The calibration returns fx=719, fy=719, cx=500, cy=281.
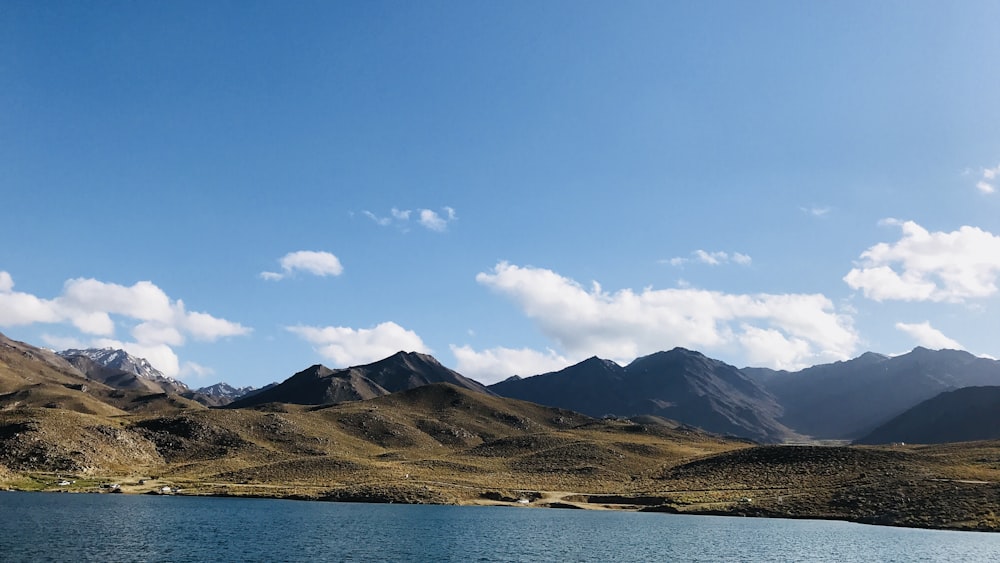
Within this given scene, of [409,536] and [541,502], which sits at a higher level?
[541,502]

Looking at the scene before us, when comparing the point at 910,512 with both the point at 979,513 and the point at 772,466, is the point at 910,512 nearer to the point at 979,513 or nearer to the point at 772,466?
the point at 979,513

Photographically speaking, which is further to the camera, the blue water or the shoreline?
the shoreline

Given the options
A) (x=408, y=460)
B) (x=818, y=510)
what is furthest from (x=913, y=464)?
(x=408, y=460)

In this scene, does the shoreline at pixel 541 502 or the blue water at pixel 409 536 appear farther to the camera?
the shoreline at pixel 541 502

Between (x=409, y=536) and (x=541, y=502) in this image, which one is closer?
(x=409, y=536)

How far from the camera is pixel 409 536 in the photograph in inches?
3223

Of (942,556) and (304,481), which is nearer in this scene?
(942,556)

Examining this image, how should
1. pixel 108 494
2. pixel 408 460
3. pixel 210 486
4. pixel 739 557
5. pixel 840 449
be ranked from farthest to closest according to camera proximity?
pixel 408 460 → pixel 840 449 → pixel 210 486 → pixel 108 494 → pixel 739 557

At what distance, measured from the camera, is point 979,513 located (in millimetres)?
105500

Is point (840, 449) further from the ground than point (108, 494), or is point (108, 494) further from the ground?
point (840, 449)

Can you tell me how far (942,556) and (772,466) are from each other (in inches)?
3637

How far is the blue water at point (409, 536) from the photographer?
215 ft

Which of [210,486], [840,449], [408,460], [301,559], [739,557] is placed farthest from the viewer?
[408,460]

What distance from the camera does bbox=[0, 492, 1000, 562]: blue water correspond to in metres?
65.6
